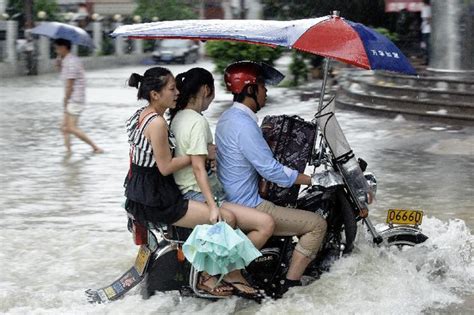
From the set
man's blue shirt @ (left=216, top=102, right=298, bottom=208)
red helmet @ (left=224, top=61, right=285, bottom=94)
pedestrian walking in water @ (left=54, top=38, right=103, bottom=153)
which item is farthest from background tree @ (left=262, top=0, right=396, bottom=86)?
man's blue shirt @ (left=216, top=102, right=298, bottom=208)

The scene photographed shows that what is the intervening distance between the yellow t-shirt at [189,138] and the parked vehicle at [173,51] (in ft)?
114

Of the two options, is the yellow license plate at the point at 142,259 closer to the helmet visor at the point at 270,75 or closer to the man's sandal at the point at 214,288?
the man's sandal at the point at 214,288

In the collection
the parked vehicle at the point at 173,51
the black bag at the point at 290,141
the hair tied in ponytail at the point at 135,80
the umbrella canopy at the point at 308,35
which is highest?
the umbrella canopy at the point at 308,35

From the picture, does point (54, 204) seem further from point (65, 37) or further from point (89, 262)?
point (65, 37)

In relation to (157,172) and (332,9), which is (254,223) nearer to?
(157,172)

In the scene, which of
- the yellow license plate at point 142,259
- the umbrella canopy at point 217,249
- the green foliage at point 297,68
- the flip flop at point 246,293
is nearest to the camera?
the umbrella canopy at point 217,249

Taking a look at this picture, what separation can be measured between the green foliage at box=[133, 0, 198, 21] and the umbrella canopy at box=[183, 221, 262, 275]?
44183mm

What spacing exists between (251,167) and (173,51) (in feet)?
116

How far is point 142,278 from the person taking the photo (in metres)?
5.92

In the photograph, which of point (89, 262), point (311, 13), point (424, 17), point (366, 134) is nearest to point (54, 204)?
point (89, 262)

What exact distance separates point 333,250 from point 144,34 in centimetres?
195

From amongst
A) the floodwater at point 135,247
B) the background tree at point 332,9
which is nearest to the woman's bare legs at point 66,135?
the floodwater at point 135,247

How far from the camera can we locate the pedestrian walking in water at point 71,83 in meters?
12.1

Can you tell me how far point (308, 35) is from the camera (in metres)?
5.51
